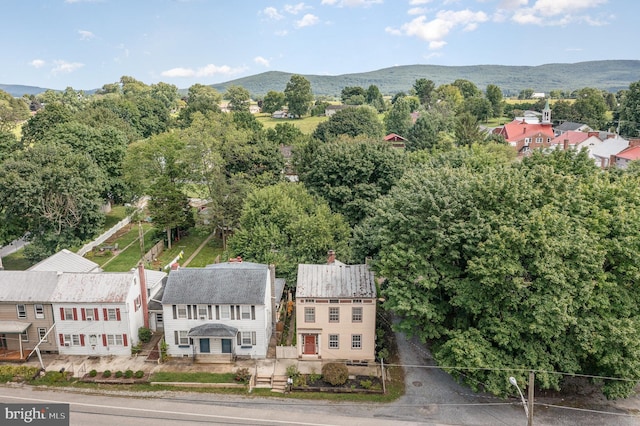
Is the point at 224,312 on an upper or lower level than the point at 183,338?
upper

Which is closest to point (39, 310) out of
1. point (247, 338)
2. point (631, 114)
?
point (247, 338)

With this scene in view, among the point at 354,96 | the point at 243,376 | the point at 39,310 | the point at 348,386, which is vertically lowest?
the point at 348,386

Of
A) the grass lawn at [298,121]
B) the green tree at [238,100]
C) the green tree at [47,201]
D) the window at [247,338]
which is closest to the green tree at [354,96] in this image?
the grass lawn at [298,121]

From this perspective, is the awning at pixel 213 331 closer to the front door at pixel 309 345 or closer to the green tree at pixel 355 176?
the front door at pixel 309 345

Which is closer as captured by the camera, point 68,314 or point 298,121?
point 68,314

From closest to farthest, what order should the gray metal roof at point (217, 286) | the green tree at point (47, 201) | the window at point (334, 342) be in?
→ the gray metal roof at point (217, 286), the window at point (334, 342), the green tree at point (47, 201)

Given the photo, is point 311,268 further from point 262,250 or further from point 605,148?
point 605,148

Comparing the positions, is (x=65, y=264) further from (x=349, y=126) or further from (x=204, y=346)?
(x=349, y=126)
